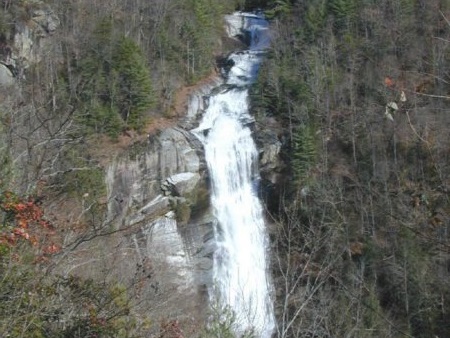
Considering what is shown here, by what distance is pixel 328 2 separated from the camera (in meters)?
39.4

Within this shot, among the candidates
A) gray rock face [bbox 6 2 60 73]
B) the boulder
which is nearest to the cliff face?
the boulder

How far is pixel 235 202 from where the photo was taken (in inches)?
1184

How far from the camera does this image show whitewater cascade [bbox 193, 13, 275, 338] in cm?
2759

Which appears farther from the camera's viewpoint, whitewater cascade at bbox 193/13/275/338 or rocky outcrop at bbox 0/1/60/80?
rocky outcrop at bbox 0/1/60/80

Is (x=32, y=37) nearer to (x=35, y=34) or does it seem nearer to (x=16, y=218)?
(x=35, y=34)

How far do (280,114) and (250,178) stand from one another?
4.86 metres

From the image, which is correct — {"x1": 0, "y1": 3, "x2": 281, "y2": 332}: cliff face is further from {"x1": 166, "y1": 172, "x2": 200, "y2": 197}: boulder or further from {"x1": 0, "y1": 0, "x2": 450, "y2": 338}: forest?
{"x1": 0, "y1": 0, "x2": 450, "y2": 338}: forest

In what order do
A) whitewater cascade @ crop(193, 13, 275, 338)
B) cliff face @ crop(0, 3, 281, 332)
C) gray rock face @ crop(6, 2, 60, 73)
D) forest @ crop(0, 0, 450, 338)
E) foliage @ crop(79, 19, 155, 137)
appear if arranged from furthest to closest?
1. gray rock face @ crop(6, 2, 60, 73)
2. foliage @ crop(79, 19, 155, 137)
3. whitewater cascade @ crop(193, 13, 275, 338)
4. cliff face @ crop(0, 3, 281, 332)
5. forest @ crop(0, 0, 450, 338)

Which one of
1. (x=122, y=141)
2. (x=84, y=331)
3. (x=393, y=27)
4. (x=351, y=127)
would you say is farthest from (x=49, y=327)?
(x=393, y=27)

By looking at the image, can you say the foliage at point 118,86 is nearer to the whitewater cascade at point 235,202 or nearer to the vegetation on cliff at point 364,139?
the whitewater cascade at point 235,202

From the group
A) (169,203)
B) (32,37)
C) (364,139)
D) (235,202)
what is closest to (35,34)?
(32,37)

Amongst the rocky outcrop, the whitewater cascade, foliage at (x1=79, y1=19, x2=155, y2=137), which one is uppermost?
the rocky outcrop

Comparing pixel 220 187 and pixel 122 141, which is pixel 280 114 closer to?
pixel 220 187

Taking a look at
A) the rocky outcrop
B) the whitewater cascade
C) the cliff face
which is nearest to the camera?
the cliff face
